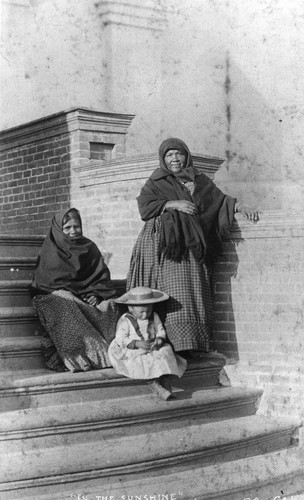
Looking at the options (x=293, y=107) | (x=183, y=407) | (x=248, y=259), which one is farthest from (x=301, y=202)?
(x=183, y=407)

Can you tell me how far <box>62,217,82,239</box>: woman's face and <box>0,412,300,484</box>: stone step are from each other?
162 centimetres

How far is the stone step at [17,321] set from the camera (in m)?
6.93

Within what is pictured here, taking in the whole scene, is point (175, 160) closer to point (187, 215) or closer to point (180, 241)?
point (187, 215)

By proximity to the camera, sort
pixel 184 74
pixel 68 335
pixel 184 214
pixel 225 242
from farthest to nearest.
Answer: pixel 184 74
pixel 225 242
pixel 184 214
pixel 68 335

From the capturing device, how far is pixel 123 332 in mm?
7000

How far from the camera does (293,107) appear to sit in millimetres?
14188

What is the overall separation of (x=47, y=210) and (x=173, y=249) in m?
2.89

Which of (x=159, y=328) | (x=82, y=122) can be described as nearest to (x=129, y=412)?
(x=159, y=328)

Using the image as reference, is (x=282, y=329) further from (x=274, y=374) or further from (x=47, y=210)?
(x=47, y=210)

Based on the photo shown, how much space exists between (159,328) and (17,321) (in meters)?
1.09

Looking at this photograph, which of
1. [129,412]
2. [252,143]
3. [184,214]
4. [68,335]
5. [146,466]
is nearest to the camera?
[146,466]

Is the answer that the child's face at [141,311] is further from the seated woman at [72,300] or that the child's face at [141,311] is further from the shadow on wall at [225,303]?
the shadow on wall at [225,303]

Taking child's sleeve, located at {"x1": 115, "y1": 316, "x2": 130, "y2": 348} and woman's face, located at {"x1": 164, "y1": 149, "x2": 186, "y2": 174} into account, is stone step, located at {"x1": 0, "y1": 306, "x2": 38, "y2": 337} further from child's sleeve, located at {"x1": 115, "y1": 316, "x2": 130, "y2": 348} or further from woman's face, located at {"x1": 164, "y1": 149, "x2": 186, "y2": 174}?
woman's face, located at {"x1": 164, "y1": 149, "x2": 186, "y2": 174}

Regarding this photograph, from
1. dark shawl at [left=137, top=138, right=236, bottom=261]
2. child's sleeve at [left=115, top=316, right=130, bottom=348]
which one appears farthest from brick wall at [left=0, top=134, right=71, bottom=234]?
child's sleeve at [left=115, top=316, right=130, bottom=348]
